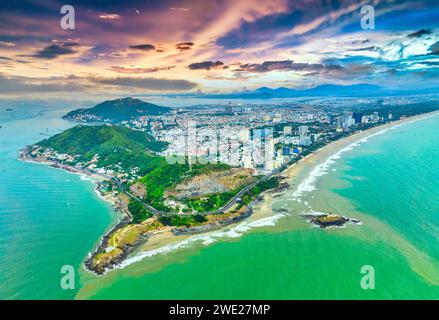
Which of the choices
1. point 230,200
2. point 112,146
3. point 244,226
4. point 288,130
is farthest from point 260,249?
point 288,130

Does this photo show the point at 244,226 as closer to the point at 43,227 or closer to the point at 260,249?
the point at 260,249

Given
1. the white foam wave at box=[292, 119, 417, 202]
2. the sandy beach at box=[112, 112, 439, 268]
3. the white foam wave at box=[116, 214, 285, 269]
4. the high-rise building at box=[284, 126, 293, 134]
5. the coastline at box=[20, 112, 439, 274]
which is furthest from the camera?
the high-rise building at box=[284, 126, 293, 134]

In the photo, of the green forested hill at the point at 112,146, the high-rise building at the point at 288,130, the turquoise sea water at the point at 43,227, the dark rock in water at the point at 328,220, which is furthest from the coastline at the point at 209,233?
the high-rise building at the point at 288,130

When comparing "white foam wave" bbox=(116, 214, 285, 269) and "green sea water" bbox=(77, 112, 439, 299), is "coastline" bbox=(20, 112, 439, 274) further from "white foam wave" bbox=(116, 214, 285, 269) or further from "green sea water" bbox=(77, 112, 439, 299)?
"green sea water" bbox=(77, 112, 439, 299)

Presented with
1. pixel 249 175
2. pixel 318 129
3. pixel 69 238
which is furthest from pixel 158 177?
pixel 318 129

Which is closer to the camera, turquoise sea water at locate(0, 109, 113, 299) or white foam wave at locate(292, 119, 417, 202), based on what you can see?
turquoise sea water at locate(0, 109, 113, 299)

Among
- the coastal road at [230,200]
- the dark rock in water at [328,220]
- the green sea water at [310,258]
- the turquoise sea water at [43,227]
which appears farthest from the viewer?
the coastal road at [230,200]

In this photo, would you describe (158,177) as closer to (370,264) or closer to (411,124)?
(370,264)

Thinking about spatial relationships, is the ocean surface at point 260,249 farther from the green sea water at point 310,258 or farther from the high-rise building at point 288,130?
the high-rise building at point 288,130

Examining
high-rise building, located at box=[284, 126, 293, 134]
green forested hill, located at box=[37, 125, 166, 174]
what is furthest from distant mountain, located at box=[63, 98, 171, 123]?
high-rise building, located at box=[284, 126, 293, 134]
